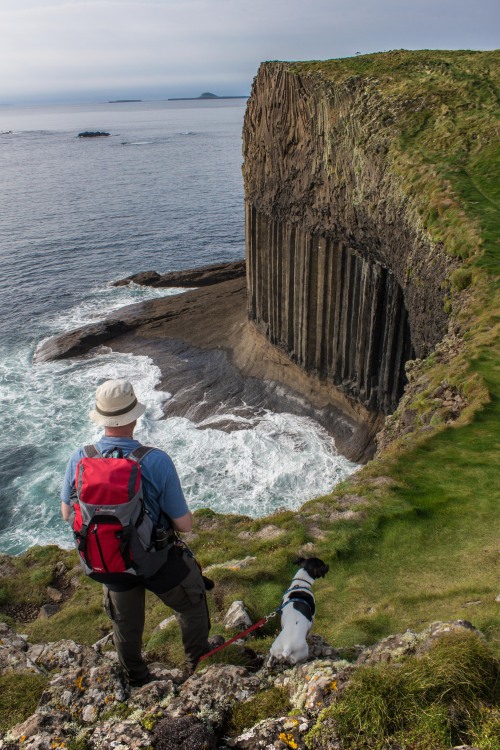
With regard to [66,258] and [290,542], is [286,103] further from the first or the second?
[66,258]

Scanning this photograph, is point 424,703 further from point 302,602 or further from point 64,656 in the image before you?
point 64,656

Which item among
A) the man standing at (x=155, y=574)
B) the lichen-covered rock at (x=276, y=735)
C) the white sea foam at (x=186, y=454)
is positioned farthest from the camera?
the white sea foam at (x=186, y=454)

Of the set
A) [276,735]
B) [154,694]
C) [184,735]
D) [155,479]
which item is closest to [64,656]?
[154,694]

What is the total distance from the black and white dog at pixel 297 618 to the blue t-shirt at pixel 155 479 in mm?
1767

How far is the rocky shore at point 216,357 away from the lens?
27.7m

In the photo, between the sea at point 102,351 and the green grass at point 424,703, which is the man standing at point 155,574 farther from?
the sea at point 102,351

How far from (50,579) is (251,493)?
12040 millimetres

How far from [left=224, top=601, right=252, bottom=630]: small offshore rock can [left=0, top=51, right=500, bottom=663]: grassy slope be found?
19cm

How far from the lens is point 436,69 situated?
27.3 meters

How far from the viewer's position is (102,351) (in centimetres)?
3825

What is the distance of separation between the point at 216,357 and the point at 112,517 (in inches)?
1185

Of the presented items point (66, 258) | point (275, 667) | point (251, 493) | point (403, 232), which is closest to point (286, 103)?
point (403, 232)

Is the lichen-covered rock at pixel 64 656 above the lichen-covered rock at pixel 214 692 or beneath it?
beneath

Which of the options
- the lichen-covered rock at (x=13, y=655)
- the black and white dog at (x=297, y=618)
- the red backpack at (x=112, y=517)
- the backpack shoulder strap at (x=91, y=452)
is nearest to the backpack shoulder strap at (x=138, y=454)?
the red backpack at (x=112, y=517)
